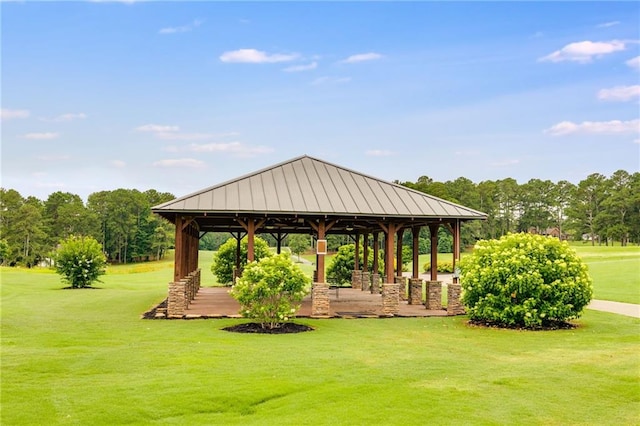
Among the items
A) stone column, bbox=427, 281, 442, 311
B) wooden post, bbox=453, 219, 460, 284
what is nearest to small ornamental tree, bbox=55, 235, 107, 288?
stone column, bbox=427, 281, 442, 311

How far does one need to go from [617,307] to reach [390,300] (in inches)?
316

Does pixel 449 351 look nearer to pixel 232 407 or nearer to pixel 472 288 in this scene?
pixel 472 288

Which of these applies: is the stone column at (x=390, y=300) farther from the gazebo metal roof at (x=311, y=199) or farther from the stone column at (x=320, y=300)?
the gazebo metal roof at (x=311, y=199)

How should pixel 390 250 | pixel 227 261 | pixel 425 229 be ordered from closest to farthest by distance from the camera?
pixel 390 250, pixel 227 261, pixel 425 229

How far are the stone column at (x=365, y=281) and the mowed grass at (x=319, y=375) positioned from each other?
44.4ft

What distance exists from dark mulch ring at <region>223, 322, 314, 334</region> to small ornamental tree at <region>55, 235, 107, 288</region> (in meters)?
15.9

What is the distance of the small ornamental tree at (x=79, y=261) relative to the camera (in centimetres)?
2672

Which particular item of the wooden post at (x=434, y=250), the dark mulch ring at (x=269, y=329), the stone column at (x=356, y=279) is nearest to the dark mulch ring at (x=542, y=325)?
the wooden post at (x=434, y=250)

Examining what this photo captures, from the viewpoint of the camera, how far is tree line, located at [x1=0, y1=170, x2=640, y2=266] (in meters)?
60.1

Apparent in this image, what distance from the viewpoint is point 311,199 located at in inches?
666

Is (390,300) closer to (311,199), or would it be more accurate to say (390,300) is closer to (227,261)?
(311,199)

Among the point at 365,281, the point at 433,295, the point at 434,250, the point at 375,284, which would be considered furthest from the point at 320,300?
the point at 365,281

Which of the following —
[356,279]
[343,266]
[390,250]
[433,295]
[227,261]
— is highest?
[390,250]

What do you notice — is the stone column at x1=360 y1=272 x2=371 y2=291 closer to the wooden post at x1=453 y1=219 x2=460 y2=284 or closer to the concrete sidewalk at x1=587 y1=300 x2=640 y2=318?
the wooden post at x1=453 y1=219 x2=460 y2=284
